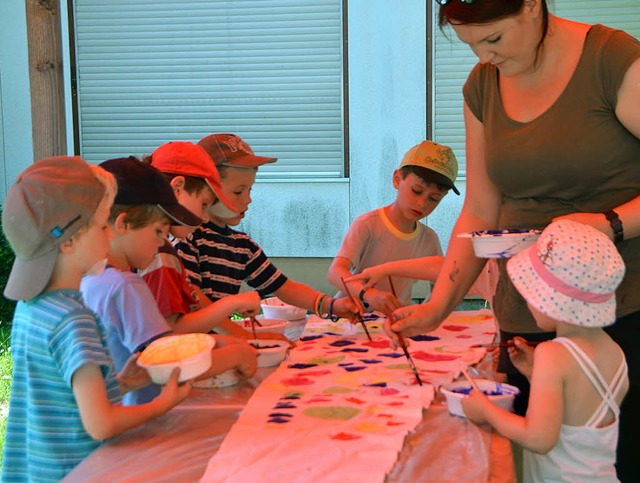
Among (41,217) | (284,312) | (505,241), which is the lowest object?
(284,312)

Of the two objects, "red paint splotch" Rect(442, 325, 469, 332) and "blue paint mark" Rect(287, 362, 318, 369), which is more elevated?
"blue paint mark" Rect(287, 362, 318, 369)

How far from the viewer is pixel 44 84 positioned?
442 centimetres

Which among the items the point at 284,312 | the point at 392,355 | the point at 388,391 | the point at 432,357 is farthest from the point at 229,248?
the point at 388,391

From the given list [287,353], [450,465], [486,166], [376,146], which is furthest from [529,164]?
[376,146]

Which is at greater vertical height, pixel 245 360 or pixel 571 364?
pixel 571 364

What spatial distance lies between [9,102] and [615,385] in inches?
287

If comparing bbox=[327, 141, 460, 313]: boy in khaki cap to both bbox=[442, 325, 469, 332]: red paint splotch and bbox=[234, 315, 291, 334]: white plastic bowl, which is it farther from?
bbox=[234, 315, 291, 334]: white plastic bowl

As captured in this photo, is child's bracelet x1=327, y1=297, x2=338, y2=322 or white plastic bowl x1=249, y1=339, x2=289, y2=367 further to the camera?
child's bracelet x1=327, y1=297, x2=338, y2=322

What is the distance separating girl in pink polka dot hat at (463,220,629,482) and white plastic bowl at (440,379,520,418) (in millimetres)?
48

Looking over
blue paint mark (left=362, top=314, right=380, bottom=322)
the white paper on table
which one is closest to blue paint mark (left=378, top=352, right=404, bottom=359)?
the white paper on table

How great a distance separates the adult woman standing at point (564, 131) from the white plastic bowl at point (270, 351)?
0.71 m

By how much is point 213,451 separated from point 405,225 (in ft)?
7.48

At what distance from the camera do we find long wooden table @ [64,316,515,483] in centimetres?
160

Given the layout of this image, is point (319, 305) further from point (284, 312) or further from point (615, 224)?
point (615, 224)
